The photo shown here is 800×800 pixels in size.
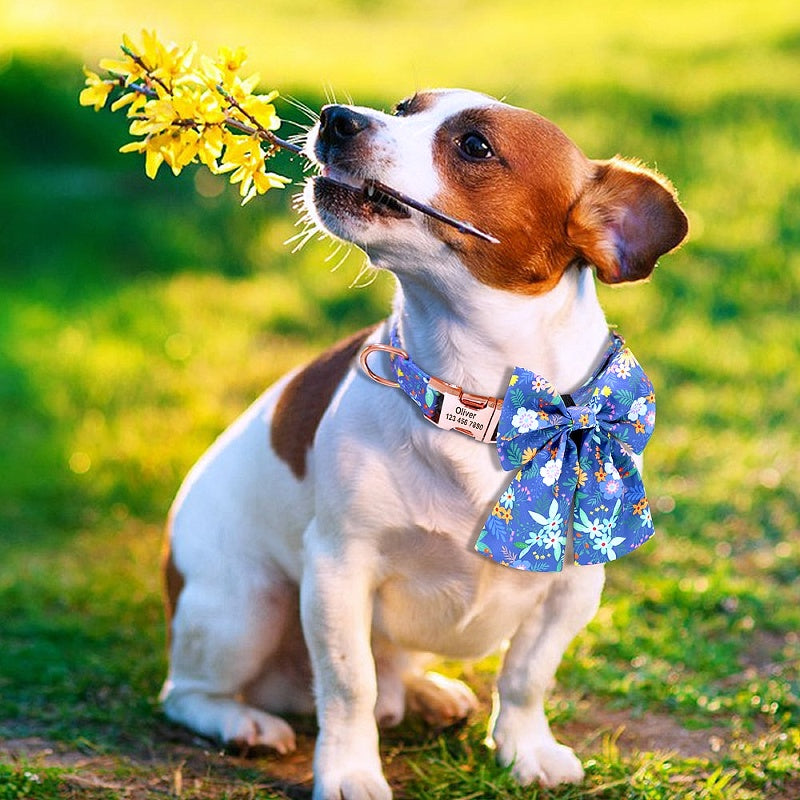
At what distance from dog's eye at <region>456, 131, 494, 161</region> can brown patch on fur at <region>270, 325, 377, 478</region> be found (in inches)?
27.1

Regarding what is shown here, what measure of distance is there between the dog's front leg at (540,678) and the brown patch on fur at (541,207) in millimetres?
767

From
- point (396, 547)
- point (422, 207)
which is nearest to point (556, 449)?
point (396, 547)

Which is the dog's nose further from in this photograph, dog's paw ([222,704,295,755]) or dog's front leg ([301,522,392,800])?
dog's paw ([222,704,295,755])

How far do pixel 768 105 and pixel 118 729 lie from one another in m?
7.48

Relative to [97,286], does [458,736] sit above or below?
below

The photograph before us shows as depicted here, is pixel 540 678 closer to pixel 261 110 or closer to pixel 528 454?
pixel 528 454

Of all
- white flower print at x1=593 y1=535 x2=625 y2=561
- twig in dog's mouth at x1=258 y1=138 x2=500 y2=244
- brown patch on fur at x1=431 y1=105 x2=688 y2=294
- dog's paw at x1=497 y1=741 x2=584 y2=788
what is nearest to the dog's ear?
brown patch on fur at x1=431 y1=105 x2=688 y2=294

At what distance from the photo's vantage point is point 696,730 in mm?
3887

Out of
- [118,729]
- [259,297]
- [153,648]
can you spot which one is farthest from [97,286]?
[118,729]

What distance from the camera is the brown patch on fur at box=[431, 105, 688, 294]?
3047 millimetres

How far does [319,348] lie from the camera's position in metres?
7.29

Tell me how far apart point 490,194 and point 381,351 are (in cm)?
46

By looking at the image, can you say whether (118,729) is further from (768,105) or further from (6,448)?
(768,105)

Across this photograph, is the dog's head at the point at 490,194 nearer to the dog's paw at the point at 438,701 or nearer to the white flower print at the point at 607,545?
the white flower print at the point at 607,545
